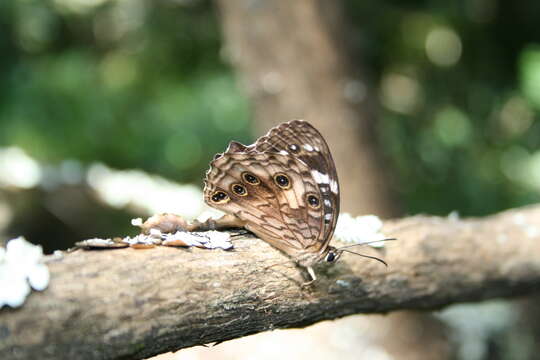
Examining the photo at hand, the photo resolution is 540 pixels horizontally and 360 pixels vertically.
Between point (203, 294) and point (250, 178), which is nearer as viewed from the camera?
point (203, 294)

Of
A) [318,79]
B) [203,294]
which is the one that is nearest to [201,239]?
[203,294]

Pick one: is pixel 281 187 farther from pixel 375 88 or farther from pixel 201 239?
pixel 375 88

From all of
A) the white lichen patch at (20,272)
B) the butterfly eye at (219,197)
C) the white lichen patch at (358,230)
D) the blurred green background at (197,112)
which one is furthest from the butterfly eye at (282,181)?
the blurred green background at (197,112)

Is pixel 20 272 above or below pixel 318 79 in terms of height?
below

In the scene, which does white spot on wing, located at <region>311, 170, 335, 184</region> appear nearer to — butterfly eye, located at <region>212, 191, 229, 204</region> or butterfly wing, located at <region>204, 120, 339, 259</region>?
butterfly wing, located at <region>204, 120, 339, 259</region>

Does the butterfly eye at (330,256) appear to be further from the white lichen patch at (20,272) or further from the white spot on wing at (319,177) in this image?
the white lichen patch at (20,272)
